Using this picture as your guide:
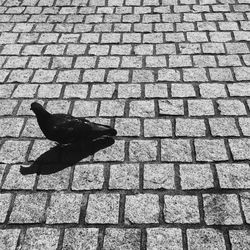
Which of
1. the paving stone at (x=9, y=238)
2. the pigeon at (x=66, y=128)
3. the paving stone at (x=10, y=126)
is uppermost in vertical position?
the pigeon at (x=66, y=128)

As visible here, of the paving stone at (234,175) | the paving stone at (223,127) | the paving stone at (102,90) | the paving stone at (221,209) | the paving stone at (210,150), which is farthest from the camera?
the paving stone at (102,90)

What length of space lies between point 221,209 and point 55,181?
1.98m

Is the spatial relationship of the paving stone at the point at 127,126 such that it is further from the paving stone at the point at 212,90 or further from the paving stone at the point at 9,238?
the paving stone at the point at 9,238

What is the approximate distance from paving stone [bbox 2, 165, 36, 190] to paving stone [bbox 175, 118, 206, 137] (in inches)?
79.9

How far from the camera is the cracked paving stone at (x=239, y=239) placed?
3.96m

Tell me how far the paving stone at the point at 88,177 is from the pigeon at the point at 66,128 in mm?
381

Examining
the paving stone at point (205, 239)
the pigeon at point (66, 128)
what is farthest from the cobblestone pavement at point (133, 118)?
the pigeon at point (66, 128)

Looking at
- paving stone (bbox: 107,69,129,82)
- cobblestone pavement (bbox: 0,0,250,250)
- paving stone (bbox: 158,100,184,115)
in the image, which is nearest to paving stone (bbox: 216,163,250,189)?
cobblestone pavement (bbox: 0,0,250,250)

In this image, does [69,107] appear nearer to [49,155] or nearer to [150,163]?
[49,155]

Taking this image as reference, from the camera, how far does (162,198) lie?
4.48 metres

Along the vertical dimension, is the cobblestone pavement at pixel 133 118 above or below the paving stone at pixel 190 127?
above

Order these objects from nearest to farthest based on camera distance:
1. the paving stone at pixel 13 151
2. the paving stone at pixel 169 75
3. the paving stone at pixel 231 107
Answer: the paving stone at pixel 13 151, the paving stone at pixel 231 107, the paving stone at pixel 169 75

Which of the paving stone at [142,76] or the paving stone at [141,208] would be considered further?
the paving stone at [142,76]

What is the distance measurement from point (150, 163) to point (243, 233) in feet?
4.61
